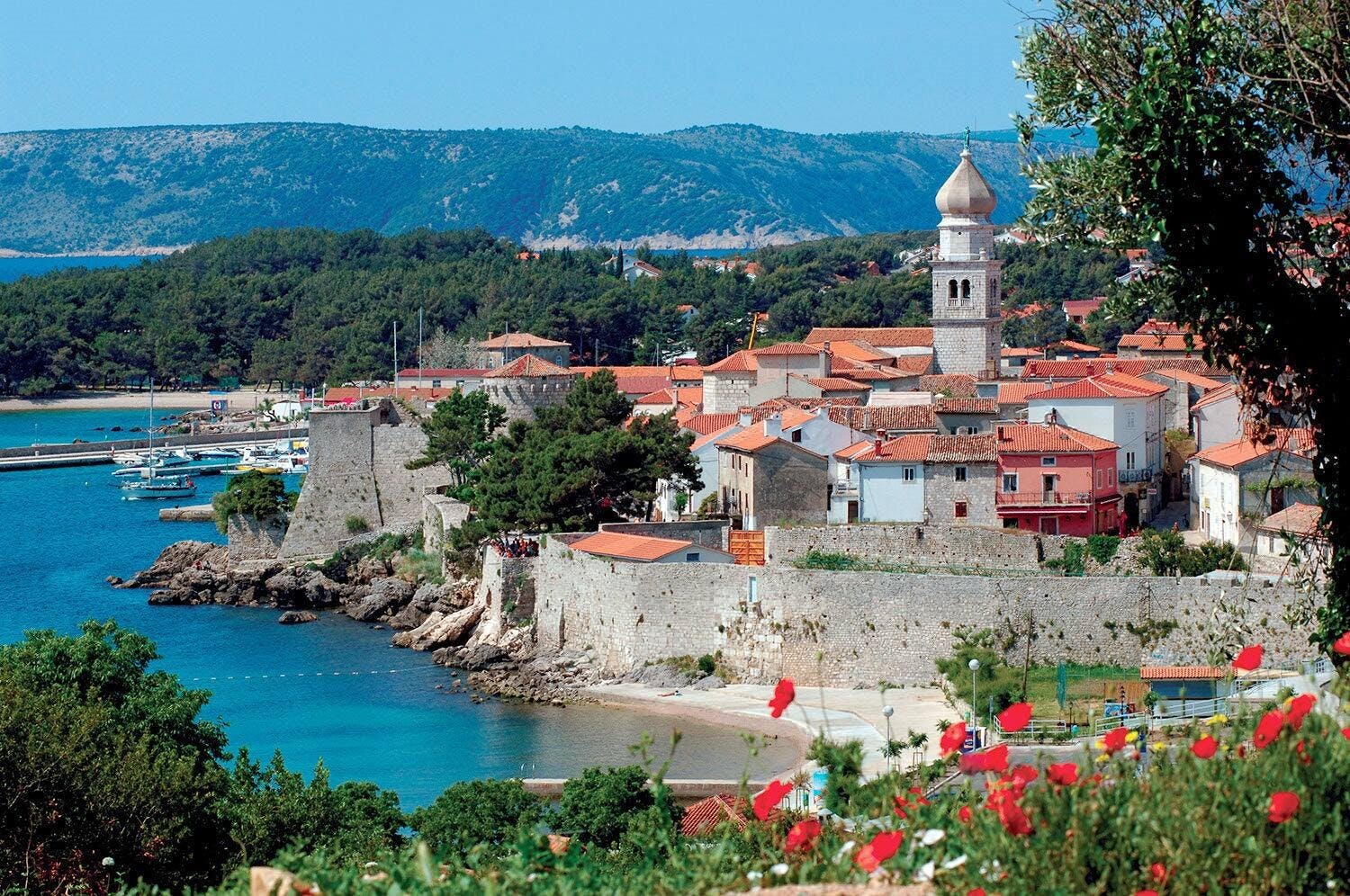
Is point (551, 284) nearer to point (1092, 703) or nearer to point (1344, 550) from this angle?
point (1092, 703)

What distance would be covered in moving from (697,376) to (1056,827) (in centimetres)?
4347

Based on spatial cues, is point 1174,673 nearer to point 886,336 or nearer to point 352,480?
point 352,480

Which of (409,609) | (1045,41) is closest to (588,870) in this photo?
(1045,41)

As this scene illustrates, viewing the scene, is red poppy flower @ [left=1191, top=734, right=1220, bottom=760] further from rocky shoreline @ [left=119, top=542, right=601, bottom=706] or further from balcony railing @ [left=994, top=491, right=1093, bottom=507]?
balcony railing @ [left=994, top=491, right=1093, bottom=507]

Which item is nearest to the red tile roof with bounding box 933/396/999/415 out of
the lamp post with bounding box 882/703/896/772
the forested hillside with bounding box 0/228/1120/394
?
the lamp post with bounding box 882/703/896/772

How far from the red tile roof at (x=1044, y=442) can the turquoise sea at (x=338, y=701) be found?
7142mm

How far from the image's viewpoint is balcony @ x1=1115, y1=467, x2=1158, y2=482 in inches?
1187

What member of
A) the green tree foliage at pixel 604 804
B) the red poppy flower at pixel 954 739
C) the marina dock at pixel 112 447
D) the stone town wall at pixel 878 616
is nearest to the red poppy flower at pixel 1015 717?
the red poppy flower at pixel 954 739

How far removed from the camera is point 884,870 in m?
7.05

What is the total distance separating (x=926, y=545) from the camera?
2691cm

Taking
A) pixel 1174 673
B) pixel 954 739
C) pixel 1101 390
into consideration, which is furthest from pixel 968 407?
pixel 954 739

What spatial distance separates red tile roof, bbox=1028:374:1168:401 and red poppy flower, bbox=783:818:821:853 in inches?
931

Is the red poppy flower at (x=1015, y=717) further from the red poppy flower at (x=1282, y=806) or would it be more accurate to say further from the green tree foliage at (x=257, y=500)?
the green tree foliage at (x=257, y=500)

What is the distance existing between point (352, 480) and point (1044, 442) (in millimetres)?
15274
